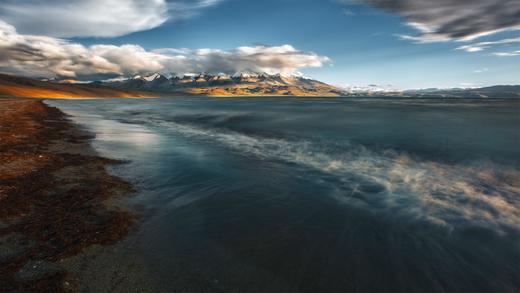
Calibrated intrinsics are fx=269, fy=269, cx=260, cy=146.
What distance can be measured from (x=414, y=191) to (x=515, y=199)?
349cm

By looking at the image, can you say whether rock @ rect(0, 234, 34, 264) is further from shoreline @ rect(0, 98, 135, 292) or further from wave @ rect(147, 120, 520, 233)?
wave @ rect(147, 120, 520, 233)

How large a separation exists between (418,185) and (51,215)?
13.6 meters

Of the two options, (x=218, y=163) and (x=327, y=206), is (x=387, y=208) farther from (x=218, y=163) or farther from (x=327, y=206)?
(x=218, y=163)

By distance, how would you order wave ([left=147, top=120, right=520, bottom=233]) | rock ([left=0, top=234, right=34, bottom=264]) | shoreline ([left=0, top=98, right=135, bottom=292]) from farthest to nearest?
wave ([left=147, top=120, right=520, bottom=233]), rock ([left=0, top=234, right=34, bottom=264]), shoreline ([left=0, top=98, right=135, bottom=292])

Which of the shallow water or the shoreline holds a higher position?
the shoreline

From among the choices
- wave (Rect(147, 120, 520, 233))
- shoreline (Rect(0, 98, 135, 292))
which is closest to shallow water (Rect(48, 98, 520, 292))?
wave (Rect(147, 120, 520, 233))

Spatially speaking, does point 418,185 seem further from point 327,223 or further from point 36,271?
point 36,271

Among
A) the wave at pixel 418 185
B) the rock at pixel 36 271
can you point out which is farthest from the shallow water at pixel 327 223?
the rock at pixel 36 271

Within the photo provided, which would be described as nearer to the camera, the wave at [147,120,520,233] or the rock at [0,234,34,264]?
the rock at [0,234,34,264]

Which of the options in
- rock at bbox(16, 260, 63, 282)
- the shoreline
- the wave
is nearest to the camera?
rock at bbox(16, 260, 63, 282)

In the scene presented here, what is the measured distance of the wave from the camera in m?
8.80

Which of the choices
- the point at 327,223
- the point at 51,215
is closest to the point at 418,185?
the point at 327,223

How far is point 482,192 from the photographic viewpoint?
1101cm

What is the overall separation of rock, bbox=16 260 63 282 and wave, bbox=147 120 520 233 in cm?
857
